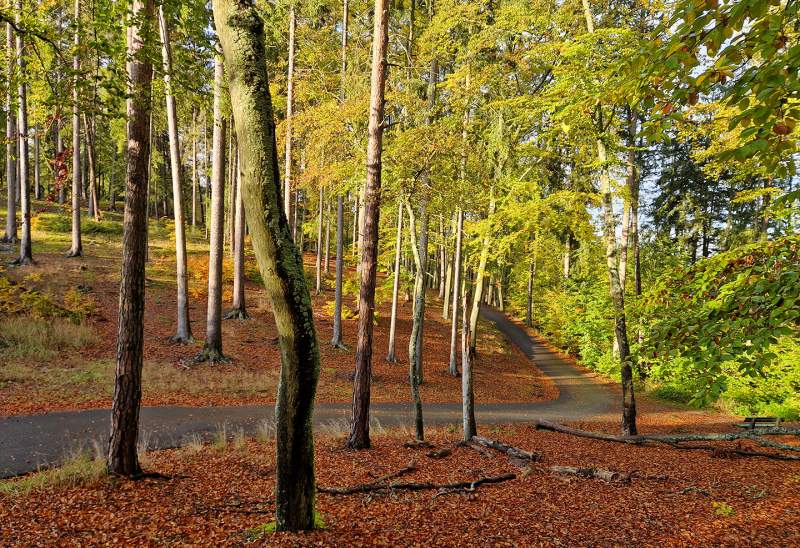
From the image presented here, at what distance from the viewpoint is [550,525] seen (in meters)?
4.89

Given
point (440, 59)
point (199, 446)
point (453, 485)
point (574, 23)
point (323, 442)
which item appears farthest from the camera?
point (440, 59)

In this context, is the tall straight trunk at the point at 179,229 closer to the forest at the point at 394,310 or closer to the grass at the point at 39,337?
the forest at the point at 394,310

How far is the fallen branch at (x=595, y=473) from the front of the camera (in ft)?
22.5

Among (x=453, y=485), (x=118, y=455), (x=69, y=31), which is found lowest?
(x=453, y=485)

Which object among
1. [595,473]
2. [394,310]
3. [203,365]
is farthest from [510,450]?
[203,365]

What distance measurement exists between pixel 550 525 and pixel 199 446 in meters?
6.69

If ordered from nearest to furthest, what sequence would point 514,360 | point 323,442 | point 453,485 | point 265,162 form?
point 265,162, point 453,485, point 323,442, point 514,360

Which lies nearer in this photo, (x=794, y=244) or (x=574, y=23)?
(x=794, y=244)

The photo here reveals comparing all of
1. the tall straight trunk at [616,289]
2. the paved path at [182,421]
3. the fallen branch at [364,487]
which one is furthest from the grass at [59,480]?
the tall straight trunk at [616,289]

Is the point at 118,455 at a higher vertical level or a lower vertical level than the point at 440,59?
lower

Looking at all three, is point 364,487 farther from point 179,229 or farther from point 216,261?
point 179,229

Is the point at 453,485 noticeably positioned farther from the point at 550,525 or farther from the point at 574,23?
the point at 574,23

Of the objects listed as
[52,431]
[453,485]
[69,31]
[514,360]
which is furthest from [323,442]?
[514,360]

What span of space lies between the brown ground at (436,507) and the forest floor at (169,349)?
5638 mm
